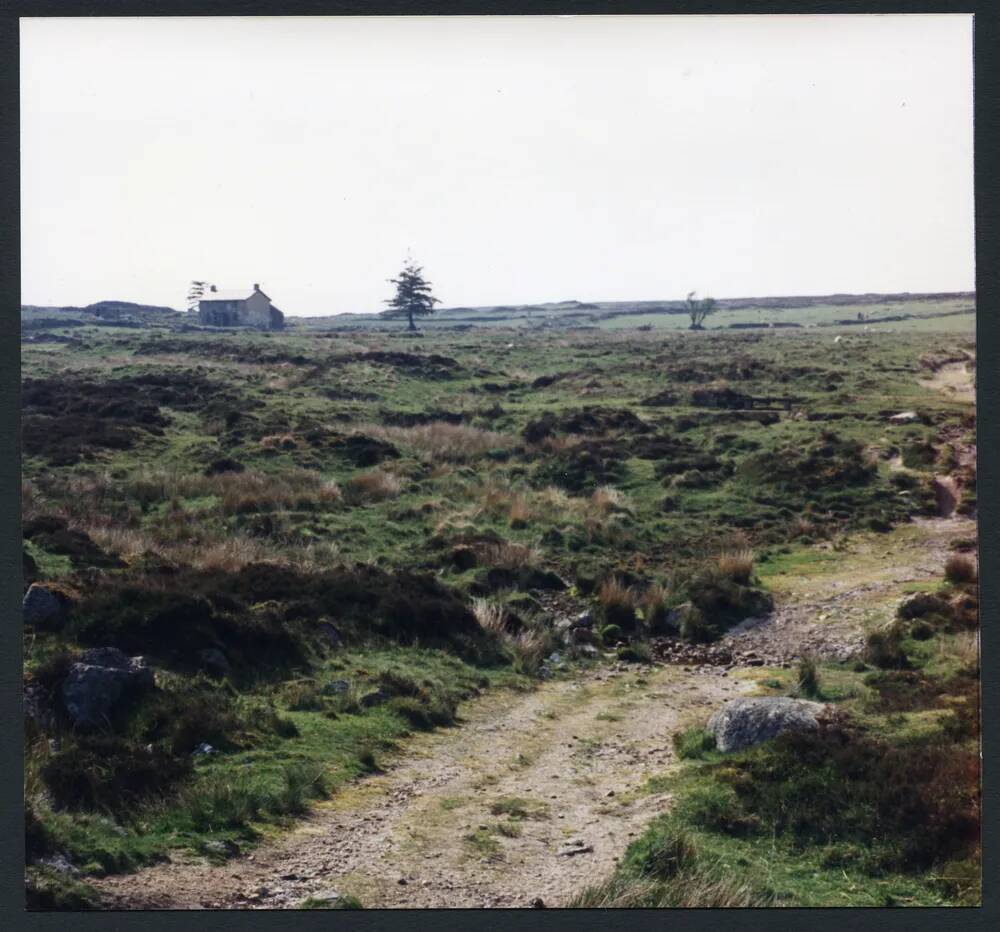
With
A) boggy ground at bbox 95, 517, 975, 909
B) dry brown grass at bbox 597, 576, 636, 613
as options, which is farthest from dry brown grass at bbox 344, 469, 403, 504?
boggy ground at bbox 95, 517, 975, 909

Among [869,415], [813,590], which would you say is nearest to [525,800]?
[813,590]

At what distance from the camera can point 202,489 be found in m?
22.1

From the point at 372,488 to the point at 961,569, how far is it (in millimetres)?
12193

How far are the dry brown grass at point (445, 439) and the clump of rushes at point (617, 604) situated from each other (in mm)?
10831

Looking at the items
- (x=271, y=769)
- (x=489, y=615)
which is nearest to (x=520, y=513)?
(x=489, y=615)

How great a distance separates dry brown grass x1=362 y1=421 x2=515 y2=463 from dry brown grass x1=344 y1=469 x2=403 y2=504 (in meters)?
3.18

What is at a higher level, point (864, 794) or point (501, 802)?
point (864, 794)

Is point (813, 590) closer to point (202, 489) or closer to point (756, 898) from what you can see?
point (756, 898)

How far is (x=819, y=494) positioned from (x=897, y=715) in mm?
13324

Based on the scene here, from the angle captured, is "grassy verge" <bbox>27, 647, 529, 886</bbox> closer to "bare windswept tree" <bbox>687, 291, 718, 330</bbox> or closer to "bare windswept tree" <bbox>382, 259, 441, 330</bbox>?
"bare windswept tree" <bbox>382, 259, 441, 330</bbox>

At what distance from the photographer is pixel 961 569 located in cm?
1582

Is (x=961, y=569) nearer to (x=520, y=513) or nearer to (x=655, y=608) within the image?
(x=655, y=608)

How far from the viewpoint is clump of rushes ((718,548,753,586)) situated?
17359mm

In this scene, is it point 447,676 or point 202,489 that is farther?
point 202,489
